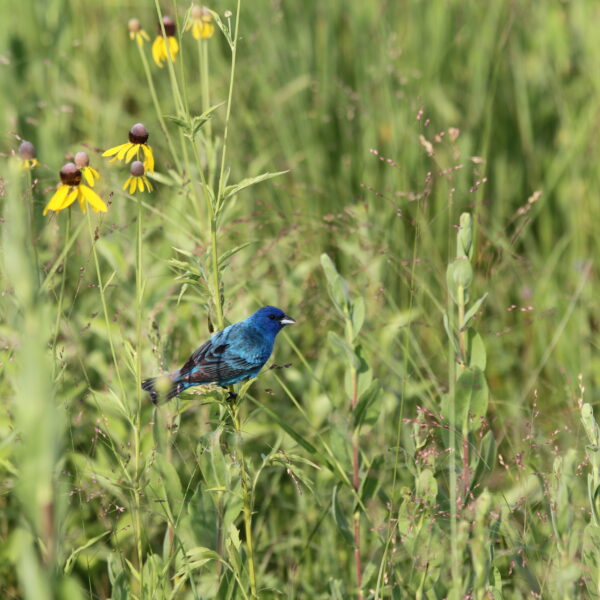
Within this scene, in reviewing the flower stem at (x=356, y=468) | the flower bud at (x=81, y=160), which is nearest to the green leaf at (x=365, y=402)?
the flower stem at (x=356, y=468)

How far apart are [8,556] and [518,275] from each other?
205 cm

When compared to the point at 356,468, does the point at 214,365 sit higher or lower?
higher

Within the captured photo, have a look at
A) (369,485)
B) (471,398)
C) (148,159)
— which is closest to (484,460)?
(471,398)

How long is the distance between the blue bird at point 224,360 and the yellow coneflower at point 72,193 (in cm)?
34

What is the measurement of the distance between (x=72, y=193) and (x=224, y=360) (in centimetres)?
44

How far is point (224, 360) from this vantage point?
1599 mm

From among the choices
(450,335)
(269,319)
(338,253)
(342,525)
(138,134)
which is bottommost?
(338,253)

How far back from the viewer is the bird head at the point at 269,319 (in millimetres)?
1818

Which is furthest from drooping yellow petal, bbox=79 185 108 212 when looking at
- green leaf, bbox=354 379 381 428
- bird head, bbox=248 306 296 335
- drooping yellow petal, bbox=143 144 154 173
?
green leaf, bbox=354 379 381 428

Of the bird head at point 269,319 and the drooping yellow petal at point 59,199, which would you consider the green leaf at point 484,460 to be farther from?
the drooping yellow petal at point 59,199

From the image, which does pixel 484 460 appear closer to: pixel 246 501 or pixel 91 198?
pixel 246 501

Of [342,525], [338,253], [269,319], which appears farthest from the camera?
[338,253]

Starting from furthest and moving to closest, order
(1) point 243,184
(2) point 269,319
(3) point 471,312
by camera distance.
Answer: (2) point 269,319
(3) point 471,312
(1) point 243,184

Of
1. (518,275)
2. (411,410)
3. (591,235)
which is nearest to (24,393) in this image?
(411,410)
